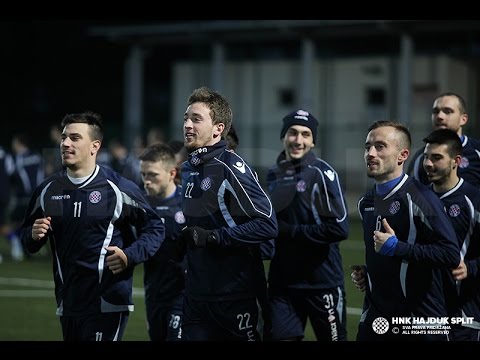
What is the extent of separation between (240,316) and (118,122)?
37.4m

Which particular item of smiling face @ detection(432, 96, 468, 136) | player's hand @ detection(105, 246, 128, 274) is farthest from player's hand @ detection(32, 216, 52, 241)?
smiling face @ detection(432, 96, 468, 136)

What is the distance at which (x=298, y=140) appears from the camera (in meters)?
8.04

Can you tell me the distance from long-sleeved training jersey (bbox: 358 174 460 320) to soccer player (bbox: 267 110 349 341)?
142cm

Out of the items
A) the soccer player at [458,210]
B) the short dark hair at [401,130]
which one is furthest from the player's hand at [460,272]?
the short dark hair at [401,130]

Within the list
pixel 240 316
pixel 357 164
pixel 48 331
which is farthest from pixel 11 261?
pixel 357 164

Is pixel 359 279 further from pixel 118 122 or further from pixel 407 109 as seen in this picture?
pixel 118 122

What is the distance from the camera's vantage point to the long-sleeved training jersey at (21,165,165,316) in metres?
6.36

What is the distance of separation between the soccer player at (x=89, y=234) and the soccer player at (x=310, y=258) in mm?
1496

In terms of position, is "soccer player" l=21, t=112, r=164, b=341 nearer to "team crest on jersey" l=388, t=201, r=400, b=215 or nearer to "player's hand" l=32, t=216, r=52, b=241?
"player's hand" l=32, t=216, r=52, b=241

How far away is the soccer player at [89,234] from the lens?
20.8 ft

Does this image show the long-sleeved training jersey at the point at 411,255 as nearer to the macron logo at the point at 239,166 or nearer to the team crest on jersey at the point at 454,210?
the team crest on jersey at the point at 454,210

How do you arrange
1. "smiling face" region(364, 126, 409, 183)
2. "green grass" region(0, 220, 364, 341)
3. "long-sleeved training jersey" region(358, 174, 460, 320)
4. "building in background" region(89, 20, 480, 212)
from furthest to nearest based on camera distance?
"building in background" region(89, 20, 480, 212), "green grass" region(0, 220, 364, 341), "smiling face" region(364, 126, 409, 183), "long-sleeved training jersey" region(358, 174, 460, 320)

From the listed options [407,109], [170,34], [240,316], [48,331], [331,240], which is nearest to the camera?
[240,316]

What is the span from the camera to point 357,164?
1128 inches
